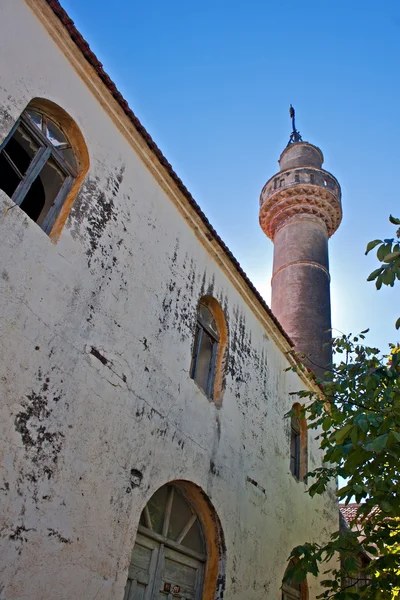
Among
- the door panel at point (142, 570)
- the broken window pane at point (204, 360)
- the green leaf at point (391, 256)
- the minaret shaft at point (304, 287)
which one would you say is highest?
the minaret shaft at point (304, 287)

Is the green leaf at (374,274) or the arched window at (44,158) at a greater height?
the arched window at (44,158)

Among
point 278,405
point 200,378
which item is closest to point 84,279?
point 200,378

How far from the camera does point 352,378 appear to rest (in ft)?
20.1

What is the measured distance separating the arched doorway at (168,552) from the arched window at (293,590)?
2.50m

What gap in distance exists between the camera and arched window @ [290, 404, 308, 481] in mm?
9328

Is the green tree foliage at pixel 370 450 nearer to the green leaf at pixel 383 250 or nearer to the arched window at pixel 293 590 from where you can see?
the green leaf at pixel 383 250

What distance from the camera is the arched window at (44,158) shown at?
4.68 meters

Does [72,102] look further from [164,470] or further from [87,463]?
[164,470]

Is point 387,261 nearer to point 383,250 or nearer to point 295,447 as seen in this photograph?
point 383,250

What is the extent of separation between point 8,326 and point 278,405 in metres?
5.82

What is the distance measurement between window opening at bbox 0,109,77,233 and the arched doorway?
323 centimetres

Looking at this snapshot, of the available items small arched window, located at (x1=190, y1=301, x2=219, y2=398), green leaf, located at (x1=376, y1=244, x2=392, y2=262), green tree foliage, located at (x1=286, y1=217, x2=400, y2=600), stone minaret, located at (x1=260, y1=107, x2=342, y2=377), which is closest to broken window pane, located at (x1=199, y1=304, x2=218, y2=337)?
small arched window, located at (x1=190, y1=301, x2=219, y2=398)

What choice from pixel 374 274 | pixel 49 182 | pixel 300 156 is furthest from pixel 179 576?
pixel 300 156

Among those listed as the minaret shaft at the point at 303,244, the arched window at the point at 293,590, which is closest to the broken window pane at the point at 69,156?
the arched window at the point at 293,590
